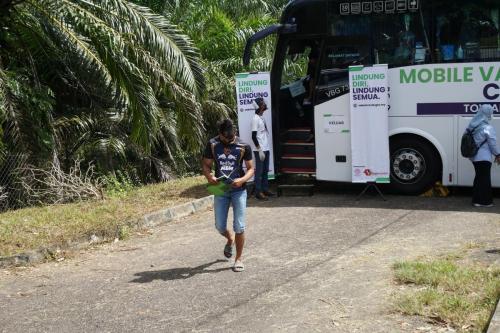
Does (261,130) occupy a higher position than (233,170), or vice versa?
(261,130)

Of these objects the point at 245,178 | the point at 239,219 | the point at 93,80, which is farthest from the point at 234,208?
the point at 93,80

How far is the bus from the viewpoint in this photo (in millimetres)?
10539

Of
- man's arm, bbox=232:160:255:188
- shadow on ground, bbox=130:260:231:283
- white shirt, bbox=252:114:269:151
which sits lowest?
shadow on ground, bbox=130:260:231:283

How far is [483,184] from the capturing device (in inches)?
400

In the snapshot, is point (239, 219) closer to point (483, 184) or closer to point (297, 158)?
point (483, 184)

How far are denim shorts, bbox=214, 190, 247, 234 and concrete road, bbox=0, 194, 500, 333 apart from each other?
48 cm

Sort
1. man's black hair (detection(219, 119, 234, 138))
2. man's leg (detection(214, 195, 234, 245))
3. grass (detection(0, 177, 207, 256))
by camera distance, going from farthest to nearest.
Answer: grass (detection(0, 177, 207, 256))
man's leg (detection(214, 195, 234, 245))
man's black hair (detection(219, 119, 234, 138))

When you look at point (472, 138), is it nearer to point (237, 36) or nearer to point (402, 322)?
point (402, 322)

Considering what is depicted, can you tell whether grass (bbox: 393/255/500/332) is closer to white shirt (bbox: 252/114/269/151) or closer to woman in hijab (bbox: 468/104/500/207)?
woman in hijab (bbox: 468/104/500/207)

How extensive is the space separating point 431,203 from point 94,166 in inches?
252

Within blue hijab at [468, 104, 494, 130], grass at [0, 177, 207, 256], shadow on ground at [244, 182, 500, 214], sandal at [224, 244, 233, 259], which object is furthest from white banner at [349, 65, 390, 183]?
sandal at [224, 244, 233, 259]

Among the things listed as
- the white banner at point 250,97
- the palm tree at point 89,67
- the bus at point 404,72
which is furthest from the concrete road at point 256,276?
the palm tree at point 89,67

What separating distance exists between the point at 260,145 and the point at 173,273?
446 cm

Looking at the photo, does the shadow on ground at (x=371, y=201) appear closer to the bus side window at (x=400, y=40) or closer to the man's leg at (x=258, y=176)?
the man's leg at (x=258, y=176)
